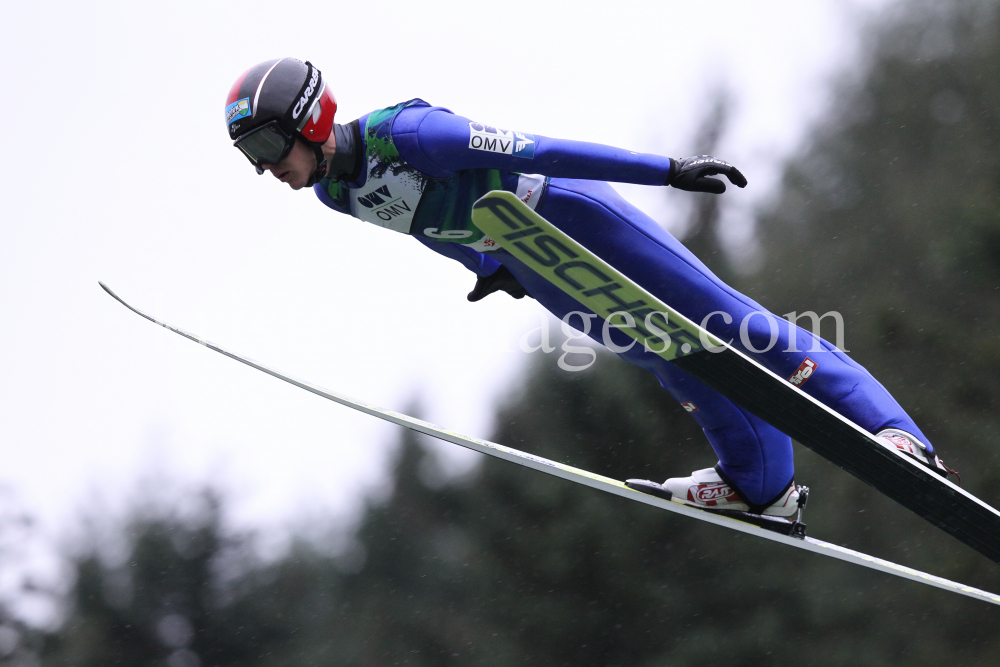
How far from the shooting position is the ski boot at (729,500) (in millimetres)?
2535

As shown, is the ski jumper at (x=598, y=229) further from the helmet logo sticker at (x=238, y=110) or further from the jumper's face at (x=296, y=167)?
the helmet logo sticker at (x=238, y=110)

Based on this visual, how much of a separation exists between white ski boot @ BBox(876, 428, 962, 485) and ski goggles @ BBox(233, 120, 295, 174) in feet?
5.53

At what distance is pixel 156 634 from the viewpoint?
1538 centimetres

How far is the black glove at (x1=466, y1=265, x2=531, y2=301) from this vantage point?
2.63m

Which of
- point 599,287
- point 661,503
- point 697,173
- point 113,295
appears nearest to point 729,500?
point 661,503

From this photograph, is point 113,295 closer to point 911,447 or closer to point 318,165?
point 318,165

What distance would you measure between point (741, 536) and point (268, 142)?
31.7 ft

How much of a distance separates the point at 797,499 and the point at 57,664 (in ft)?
51.3

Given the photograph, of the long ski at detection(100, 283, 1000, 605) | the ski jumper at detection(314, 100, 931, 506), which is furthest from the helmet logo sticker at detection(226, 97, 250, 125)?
the long ski at detection(100, 283, 1000, 605)

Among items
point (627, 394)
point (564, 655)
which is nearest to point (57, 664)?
point (564, 655)

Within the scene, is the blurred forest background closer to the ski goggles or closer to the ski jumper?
the ski jumper

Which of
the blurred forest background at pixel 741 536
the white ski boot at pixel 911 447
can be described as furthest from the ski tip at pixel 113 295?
the blurred forest background at pixel 741 536

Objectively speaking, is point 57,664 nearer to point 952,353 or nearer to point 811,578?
point 811,578

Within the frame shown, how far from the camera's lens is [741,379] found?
7.17 ft
